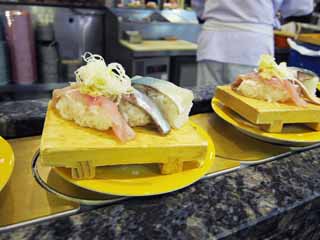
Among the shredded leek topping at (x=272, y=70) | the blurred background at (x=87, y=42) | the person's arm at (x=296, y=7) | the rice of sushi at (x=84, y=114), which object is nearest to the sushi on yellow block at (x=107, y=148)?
the rice of sushi at (x=84, y=114)

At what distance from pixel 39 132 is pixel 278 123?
0.76m

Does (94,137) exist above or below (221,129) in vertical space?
above

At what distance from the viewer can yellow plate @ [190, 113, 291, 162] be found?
900mm

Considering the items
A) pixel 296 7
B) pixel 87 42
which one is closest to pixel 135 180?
pixel 296 7

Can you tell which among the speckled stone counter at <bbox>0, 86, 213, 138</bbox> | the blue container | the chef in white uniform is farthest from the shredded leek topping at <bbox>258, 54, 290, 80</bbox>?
the blue container

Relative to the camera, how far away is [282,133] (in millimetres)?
958

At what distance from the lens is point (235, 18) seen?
2.04 meters

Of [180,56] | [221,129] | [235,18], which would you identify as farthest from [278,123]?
[180,56]

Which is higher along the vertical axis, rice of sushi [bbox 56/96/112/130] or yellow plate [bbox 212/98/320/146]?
rice of sushi [bbox 56/96/112/130]

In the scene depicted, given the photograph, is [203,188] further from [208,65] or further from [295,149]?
[208,65]

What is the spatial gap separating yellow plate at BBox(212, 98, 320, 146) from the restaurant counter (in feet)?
0.19

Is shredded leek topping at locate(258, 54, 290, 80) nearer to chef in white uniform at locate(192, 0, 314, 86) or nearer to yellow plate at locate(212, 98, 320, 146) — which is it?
yellow plate at locate(212, 98, 320, 146)

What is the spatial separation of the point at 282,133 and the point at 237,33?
1.30m

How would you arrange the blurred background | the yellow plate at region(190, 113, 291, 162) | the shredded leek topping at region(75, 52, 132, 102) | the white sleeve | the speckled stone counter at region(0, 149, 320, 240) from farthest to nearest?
the blurred background < the white sleeve < the yellow plate at region(190, 113, 291, 162) < the shredded leek topping at region(75, 52, 132, 102) < the speckled stone counter at region(0, 149, 320, 240)
